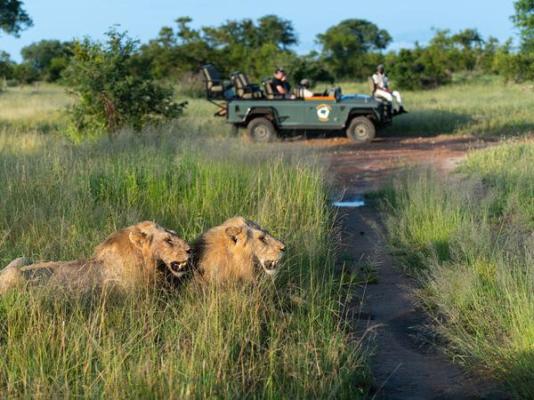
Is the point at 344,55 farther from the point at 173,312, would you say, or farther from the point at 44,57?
the point at 173,312

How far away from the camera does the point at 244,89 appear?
1952 cm

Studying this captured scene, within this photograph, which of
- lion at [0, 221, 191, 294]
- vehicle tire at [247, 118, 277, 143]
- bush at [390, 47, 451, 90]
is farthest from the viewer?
bush at [390, 47, 451, 90]

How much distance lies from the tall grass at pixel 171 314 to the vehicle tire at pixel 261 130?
10.1m

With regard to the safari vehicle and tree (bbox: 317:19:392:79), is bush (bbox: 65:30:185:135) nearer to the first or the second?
the safari vehicle

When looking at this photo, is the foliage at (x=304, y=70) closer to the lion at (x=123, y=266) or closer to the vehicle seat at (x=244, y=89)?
Result: the vehicle seat at (x=244, y=89)

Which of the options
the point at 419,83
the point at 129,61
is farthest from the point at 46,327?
the point at 419,83

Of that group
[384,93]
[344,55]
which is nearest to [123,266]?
[384,93]

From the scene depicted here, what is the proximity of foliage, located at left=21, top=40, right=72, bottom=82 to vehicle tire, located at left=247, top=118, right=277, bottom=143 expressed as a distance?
38.6 m

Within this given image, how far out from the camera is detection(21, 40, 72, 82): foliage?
57.1 meters

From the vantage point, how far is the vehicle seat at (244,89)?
64.1 feet

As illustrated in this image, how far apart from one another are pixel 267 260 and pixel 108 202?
3422mm

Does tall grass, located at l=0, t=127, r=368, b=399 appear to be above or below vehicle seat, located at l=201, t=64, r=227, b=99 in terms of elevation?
below

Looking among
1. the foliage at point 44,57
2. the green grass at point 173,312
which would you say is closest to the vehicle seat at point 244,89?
the green grass at point 173,312

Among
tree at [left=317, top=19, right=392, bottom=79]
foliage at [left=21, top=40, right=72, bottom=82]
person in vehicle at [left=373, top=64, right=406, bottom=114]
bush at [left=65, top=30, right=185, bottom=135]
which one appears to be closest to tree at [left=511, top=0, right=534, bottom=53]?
person in vehicle at [left=373, top=64, right=406, bottom=114]
